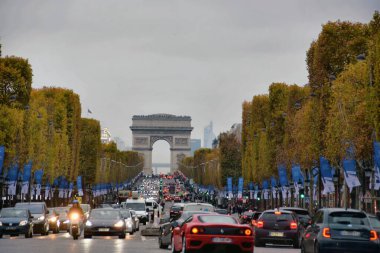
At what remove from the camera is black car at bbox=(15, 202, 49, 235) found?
54.4 m

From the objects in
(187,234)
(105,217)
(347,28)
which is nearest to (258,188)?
(347,28)

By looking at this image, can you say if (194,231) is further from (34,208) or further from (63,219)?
(63,219)

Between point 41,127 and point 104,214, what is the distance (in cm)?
4563

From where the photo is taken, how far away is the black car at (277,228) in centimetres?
4225

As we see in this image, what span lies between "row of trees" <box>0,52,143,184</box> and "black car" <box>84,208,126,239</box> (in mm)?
28534

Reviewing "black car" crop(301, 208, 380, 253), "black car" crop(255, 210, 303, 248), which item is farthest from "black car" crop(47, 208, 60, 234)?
"black car" crop(301, 208, 380, 253)

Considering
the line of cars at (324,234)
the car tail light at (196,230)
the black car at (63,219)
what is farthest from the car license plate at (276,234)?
the black car at (63,219)

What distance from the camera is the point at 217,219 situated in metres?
29.6

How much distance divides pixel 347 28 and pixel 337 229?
143 feet

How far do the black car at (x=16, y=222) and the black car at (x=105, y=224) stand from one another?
330cm

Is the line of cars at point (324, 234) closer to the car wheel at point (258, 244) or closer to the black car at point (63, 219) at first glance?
the car wheel at point (258, 244)

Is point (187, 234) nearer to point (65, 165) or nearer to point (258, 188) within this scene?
point (65, 165)

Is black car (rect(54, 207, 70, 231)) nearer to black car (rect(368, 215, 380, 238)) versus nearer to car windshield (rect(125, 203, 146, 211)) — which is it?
car windshield (rect(125, 203, 146, 211))

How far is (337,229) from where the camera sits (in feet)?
91.7
